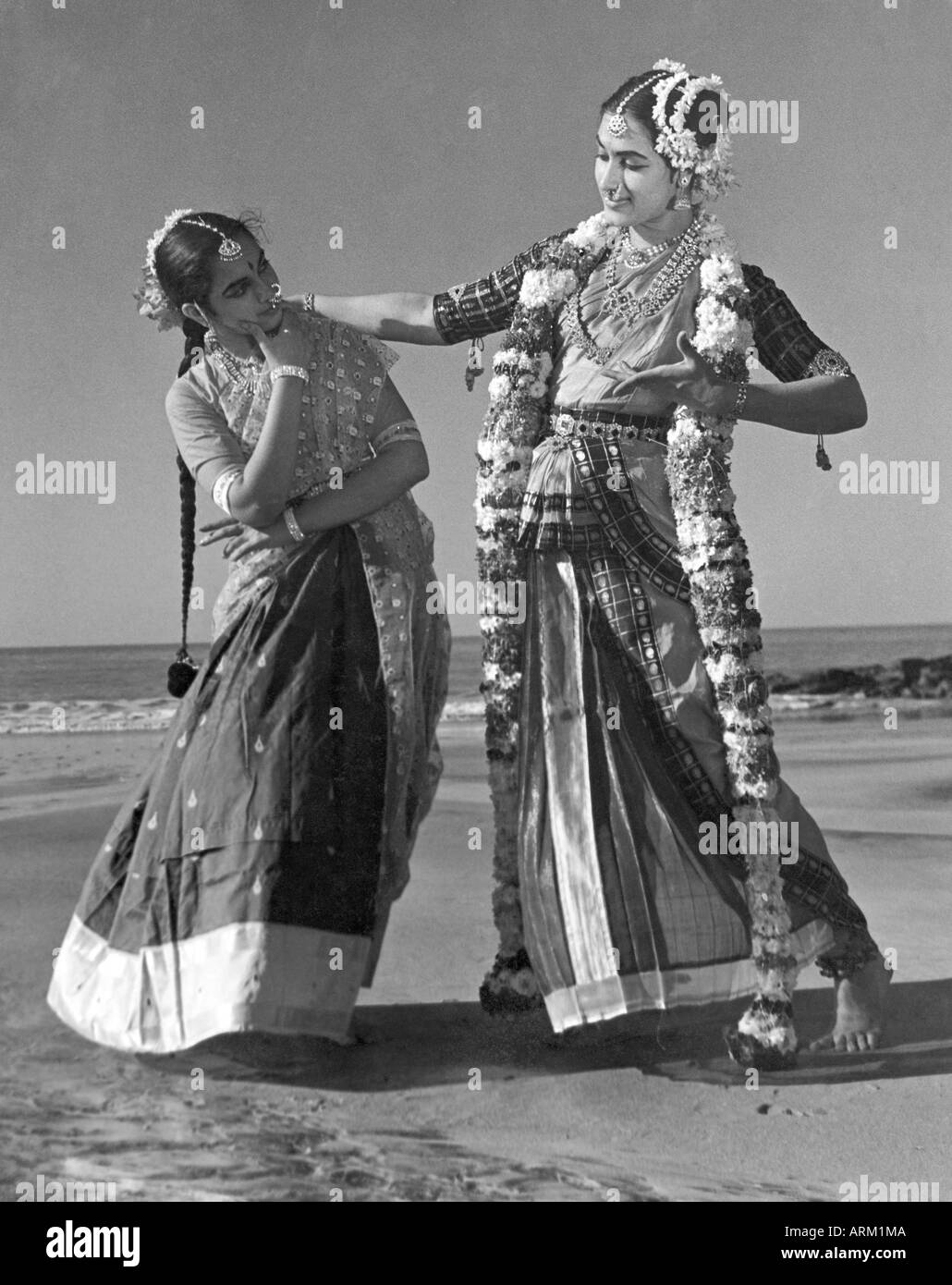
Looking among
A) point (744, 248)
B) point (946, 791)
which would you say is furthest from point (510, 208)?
point (946, 791)

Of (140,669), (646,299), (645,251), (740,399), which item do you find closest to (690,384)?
(740,399)

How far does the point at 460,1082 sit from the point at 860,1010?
98cm

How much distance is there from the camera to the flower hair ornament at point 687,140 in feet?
11.8

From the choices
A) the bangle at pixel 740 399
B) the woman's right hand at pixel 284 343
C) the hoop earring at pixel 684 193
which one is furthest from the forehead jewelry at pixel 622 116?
the woman's right hand at pixel 284 343

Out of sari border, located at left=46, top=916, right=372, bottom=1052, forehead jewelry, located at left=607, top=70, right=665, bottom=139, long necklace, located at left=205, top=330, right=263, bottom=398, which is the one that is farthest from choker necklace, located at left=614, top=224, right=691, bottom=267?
sari border, located at left=46, top=916, right=372, bottom=1052

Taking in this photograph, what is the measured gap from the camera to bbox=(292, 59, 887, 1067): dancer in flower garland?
3535 millimetres

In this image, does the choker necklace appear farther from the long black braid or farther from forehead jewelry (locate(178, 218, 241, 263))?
the long black braid

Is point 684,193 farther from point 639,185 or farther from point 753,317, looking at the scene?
point 753,317

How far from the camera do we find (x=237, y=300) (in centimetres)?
Answer: 364

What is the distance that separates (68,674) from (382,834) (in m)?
0.96

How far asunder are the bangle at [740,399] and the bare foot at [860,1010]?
1365mm

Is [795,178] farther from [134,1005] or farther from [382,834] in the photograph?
[134,1005]

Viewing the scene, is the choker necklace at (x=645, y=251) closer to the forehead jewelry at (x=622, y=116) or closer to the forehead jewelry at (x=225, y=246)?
the forehead jewelry at (x=622, y=116)

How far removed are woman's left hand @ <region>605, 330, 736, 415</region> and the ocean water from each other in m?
0.61
